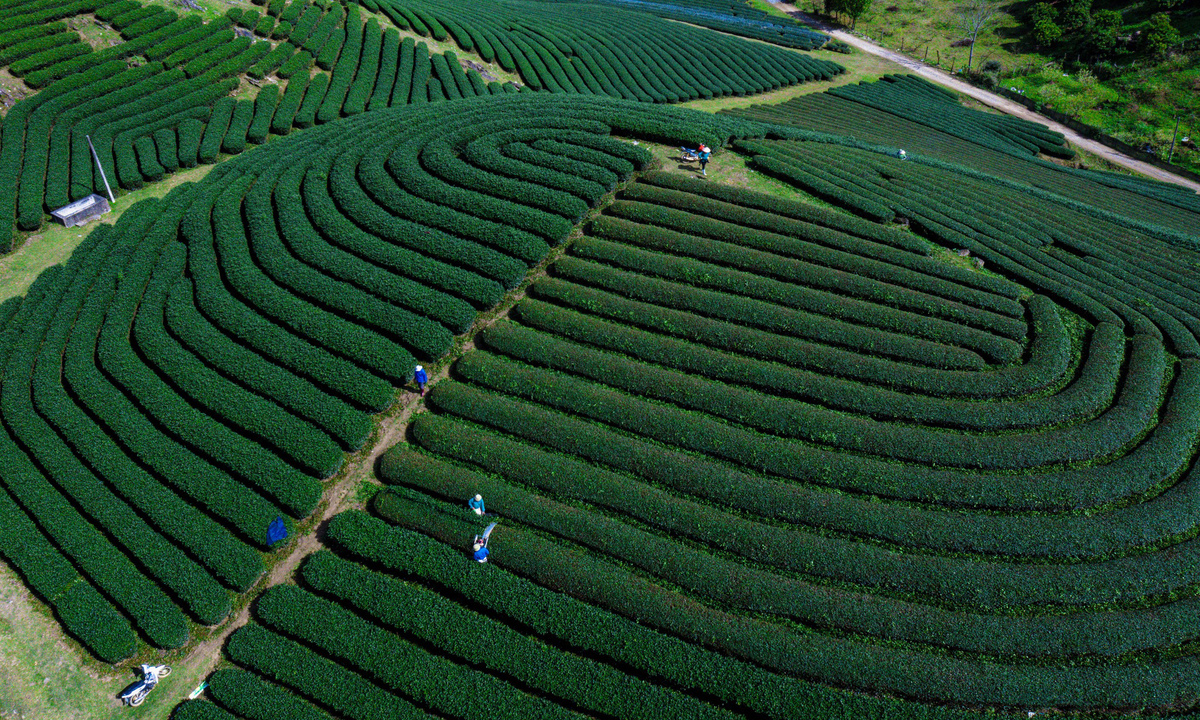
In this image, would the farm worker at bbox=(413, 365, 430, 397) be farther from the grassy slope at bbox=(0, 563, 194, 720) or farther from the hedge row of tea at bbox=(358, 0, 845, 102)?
the hedge row of tea at bbox=(358, 0, 845, 102)

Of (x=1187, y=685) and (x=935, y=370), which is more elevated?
(x=935, y=370)

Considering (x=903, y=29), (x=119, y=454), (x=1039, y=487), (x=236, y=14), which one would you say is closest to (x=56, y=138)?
(x=236, y=14)


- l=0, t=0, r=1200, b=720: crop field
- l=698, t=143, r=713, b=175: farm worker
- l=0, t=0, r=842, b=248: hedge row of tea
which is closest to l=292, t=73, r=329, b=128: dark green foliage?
l=0, t=0, r=842, b=248: hedge row of tea

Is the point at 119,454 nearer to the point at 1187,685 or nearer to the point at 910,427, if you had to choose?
the point at 910,427

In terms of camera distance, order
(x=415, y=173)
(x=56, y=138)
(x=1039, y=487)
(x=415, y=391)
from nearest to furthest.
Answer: (x=1039, y=487) → (x=415, y=391) → (x=415, y=173) → (x=56, y=138)

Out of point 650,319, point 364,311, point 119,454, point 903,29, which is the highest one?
point 903,29

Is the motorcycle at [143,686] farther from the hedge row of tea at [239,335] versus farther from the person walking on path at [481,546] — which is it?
the person walking on path at [481,546]

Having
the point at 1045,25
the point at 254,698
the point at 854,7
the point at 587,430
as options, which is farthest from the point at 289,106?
the point at 1045,25
